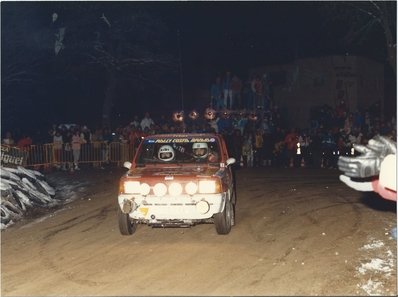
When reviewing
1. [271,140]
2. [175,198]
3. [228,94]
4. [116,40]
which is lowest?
[175,198]

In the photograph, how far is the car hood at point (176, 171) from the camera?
26.7 ft

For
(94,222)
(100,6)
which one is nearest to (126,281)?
(94,222)

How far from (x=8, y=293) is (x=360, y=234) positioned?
5779 mm

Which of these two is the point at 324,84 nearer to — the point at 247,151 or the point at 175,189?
the point at 247,151

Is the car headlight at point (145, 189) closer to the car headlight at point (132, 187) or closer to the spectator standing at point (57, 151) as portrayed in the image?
the car headlight at point (132, 187)

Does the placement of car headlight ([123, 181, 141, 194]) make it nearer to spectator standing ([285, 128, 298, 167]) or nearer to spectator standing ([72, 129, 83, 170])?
spectator standing ([72, 129, 83, 170])

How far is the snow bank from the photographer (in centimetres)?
1076

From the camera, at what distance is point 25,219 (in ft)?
35.7

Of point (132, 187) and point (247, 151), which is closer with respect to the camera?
point (132, 187)

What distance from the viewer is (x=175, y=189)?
26.1ft

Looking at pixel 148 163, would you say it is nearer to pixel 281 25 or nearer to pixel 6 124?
pixel 6 124

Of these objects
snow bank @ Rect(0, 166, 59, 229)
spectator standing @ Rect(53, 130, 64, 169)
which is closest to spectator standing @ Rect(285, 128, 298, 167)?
spectator standing @ Rect(53, 130, 64, 169)

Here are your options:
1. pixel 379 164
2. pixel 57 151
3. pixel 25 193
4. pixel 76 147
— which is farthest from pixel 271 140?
pixel 379 164

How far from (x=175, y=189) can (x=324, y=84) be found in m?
21.2
